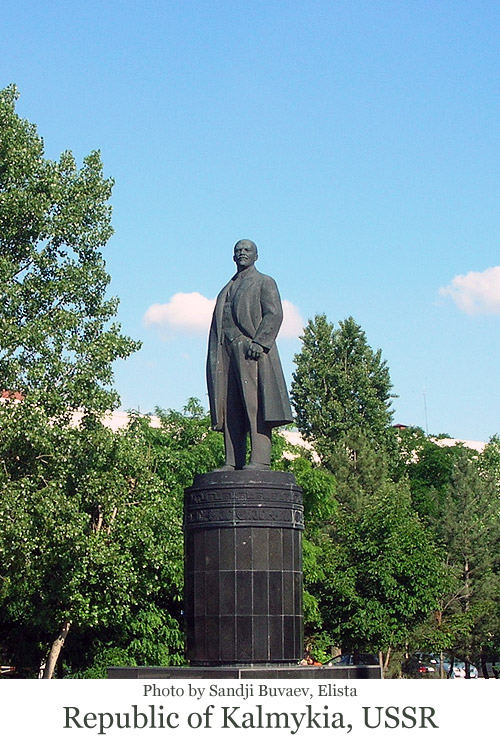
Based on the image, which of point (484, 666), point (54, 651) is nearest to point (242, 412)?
Answer: point (54, 651)

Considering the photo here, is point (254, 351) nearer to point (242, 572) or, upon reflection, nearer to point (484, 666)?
point (242, 572)

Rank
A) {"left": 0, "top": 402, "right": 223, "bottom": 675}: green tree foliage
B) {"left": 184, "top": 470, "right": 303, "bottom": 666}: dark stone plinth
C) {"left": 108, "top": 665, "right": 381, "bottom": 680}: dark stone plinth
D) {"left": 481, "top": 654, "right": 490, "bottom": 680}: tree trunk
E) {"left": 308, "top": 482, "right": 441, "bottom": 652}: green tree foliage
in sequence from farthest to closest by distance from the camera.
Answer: {"left": 481, "top": 654, "right": 490, "bottom": 680}: tree trunk, {"left": 308, "top": 482, "right": 441, "bottom": 652}: green tree foliage, {"left": 0, "top": 402, "right": 223, "bottom": 675}: green tree foliage, {"left": 184, "top": 470, "right": 303, "bottom": 666}: dark stone plinth, {"left": 108, "top": 665, "right": 381, "bottom": 680}: dark stone plinth

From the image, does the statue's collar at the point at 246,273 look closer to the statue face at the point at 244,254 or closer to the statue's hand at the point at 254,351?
the statue face at the point at 244,254

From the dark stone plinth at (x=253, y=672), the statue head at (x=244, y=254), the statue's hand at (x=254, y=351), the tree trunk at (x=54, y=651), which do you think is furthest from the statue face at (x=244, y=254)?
the tree trunk at (x=54, y=651)

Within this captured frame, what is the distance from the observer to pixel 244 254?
14.7 m

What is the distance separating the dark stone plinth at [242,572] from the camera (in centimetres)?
1321

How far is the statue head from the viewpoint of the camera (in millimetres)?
14695

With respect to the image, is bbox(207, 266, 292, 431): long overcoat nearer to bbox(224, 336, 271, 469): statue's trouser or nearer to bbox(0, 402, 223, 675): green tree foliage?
bbox(224, 336, 271, 469): statue's trouser

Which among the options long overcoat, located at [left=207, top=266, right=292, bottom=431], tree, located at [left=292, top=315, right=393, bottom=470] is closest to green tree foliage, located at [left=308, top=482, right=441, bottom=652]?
tree, located at [left=292, top=315, right=393, bottom=470]

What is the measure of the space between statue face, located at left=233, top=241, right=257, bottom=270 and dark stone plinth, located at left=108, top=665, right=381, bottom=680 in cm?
528

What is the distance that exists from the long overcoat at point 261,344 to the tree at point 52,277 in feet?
31.2

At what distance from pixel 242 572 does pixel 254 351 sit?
2.86 meters

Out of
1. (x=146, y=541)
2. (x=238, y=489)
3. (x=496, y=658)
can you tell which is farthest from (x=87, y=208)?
(x=496, y=658)
